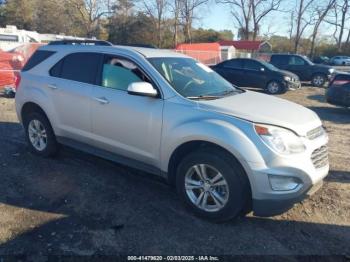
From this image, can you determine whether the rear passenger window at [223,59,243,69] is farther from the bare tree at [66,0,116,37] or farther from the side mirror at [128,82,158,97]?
the bare tree at [66,0,116,37]

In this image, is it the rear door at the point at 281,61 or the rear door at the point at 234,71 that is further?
the rear door at the point at 281,61

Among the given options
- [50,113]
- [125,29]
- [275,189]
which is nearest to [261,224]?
[275,189]

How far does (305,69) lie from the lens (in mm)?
19281

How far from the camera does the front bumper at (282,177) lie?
3369 mm

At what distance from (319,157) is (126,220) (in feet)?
7.11

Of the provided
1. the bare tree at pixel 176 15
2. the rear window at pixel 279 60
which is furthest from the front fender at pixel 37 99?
the bare tree at pixel 176 15

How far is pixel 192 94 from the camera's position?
4129mm

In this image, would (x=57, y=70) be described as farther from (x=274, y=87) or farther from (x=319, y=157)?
(x=274, y=87)

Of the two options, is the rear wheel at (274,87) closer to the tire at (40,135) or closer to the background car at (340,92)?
the background car at (340,92)

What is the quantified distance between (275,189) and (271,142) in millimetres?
456

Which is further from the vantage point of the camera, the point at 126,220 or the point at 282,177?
the point at 126,220

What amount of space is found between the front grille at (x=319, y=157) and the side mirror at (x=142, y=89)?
1.84 metres

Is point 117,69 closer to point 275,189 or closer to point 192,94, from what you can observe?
point 192,94

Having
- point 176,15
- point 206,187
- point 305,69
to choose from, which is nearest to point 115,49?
point 206,187
